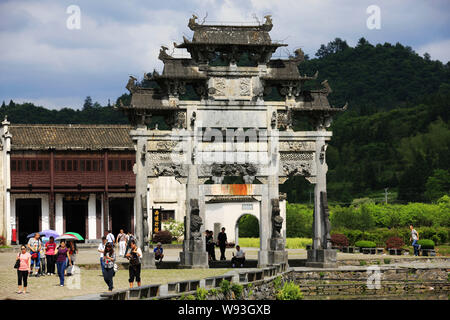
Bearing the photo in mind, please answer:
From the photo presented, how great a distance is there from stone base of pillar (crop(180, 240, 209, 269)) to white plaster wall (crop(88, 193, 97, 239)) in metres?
29.3

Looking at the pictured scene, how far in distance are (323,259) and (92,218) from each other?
31.5 meters

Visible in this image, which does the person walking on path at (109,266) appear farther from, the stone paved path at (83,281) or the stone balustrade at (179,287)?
the stone balustrade at (179,287)

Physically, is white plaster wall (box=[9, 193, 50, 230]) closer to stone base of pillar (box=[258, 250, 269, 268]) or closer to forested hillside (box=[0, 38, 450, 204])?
stone base of pillar (box=[258, 250, 269, 268])

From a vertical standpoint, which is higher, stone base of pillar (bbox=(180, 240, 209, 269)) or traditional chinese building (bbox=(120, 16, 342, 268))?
traditional chinese building (bbox=(120, 16, 342, 268))

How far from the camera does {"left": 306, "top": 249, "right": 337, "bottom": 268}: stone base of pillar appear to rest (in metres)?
38.4

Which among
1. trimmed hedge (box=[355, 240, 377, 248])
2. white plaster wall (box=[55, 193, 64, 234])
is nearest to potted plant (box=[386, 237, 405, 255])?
trimmed hedge (box=[355, 240, 377, 248])

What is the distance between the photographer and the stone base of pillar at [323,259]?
126 feet

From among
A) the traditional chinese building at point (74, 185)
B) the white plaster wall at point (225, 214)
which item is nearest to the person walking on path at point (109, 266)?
the traditional chinese building at point (74, 185)

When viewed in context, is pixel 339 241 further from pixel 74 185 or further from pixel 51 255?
pixel 51 255

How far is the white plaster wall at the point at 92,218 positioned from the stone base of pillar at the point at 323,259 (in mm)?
30288

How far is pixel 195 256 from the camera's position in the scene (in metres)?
37.4

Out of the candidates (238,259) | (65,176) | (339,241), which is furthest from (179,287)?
(65,176)
